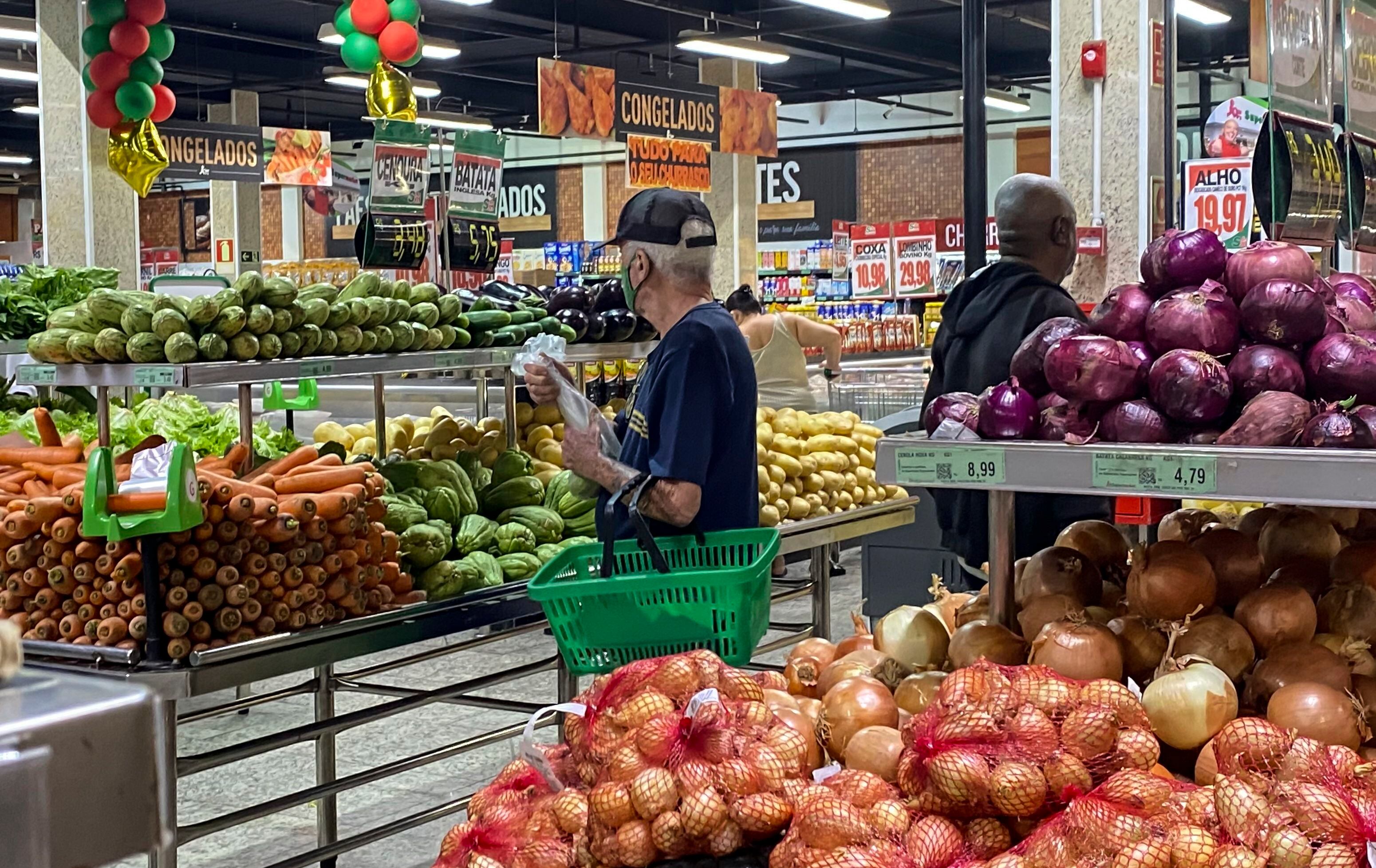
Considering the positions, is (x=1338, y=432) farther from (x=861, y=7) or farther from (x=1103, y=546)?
(x=861, y=7)

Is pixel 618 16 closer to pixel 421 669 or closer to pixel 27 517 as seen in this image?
pixel 421 669

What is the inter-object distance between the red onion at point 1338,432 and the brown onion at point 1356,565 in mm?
379

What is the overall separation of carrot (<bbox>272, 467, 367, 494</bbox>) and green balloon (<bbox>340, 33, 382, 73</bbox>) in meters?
3.42

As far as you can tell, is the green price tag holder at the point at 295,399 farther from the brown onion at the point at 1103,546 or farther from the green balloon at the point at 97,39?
the brown onion at the point at 1103,546

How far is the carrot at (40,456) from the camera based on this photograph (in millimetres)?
3695

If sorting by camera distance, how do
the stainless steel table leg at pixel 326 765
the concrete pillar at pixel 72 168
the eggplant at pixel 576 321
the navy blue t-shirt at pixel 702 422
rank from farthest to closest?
1. the concrete pillar at pixel 72 168
2. the eggplant at pixel 576 321
3. the stainless steel table leg at pixel 326 765
4. the navy blue t-shirt at pixel 702 422

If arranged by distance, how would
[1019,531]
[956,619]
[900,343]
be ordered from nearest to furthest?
[956,619], [1019,531], [900,343]

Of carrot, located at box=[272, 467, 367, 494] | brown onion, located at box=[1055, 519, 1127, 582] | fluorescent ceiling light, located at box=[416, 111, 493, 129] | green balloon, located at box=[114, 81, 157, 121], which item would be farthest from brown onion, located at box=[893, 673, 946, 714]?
fluorescent ceiling light, located at box=[416, 111, 493, 129]

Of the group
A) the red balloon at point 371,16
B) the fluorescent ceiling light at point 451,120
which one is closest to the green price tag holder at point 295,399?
the red balloon at point 371,16

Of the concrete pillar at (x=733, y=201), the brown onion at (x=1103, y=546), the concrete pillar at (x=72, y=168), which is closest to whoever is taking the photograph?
the brown onion at (x=1103, y=546)

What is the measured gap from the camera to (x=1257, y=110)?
9594mm

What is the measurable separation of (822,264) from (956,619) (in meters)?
16.4

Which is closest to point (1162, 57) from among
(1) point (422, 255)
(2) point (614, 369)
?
(2) point (614, 369)

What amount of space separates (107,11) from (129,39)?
0.18 m
